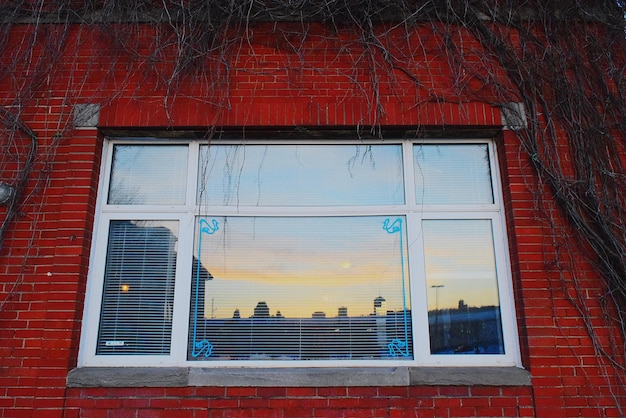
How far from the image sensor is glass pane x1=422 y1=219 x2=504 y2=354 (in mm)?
3371

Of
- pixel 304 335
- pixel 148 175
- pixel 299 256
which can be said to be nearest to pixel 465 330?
pixel 304 335

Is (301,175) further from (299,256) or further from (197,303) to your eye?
(197,303)

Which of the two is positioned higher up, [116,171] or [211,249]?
[116,171]

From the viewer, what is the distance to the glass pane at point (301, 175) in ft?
12.0

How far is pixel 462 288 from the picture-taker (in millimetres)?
3486

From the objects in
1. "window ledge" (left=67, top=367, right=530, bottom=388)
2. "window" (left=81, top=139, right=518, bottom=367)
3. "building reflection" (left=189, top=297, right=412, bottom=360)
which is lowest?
→ "window ledge" (left=67, top=367, right=530, bottom=388)

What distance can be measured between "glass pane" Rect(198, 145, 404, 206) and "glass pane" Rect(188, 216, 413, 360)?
0.17 meters

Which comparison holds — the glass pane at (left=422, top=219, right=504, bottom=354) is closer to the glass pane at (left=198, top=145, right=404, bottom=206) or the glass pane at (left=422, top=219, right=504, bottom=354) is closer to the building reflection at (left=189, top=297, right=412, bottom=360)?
the building reflection at (left=189, top=297, right=412, bottom=360)

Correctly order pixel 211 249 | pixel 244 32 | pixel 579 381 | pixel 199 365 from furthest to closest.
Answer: pixel 244 32
pixel 211 249
pixel 199 365
pixel 579 381

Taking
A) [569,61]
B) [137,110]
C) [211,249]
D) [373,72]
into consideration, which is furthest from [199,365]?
[569,61]

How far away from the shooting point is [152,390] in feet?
10.2

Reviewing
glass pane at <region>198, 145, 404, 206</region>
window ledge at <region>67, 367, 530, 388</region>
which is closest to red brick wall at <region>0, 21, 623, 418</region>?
window ledge at <region>67, 367, 530, 388</region>

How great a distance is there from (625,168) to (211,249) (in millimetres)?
3400

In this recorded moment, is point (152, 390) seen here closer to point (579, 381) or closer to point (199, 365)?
point (199, 365)
